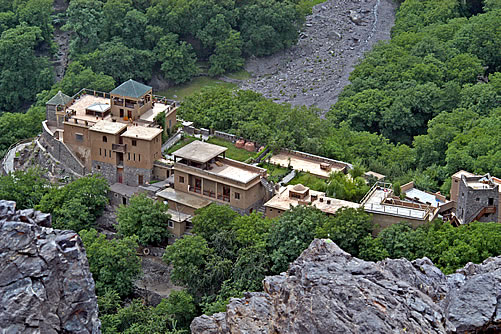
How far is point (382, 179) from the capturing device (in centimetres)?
8188

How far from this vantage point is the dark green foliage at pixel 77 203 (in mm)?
79062

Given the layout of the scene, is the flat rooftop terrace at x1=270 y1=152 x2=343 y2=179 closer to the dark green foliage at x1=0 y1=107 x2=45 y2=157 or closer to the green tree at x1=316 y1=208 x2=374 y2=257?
the green tree at x1=316 y1=208 x2=374 y2=257

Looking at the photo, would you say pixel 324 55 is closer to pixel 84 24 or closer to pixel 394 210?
pixel 84 24

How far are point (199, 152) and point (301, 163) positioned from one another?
9632 mm

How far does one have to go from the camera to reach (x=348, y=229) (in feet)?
228

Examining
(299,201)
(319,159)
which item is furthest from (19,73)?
(299,201)

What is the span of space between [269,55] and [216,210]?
208 ft

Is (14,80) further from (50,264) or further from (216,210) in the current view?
(50,264)

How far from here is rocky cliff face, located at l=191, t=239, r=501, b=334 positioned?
136 feet

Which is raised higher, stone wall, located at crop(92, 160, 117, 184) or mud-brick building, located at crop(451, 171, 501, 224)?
mud-brick building, located at crop(451, 171, 501, 224)

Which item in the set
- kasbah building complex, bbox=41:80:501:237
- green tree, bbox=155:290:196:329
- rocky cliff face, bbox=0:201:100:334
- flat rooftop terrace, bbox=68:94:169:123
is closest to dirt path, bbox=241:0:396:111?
flat rooftop terrace, bbox=68:94:169:123

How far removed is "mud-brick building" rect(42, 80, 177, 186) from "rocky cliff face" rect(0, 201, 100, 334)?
41192mm

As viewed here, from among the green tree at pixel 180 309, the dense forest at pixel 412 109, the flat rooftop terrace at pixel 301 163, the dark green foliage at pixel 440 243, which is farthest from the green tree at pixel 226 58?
the dark green foliage at pixel 440 243

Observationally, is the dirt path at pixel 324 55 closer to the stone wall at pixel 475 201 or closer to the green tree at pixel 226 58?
the green tree at pixel 226 58
